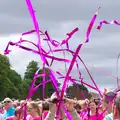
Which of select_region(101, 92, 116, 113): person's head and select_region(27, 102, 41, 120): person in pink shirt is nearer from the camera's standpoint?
select_region(101, 92, 116, 113): person's head

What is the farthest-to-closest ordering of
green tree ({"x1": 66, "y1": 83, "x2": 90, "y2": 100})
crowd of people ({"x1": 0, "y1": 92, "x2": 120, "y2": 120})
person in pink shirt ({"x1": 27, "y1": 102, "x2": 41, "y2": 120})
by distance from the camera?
person in pink shirt ({"x1": 27, "y1": 102, "x2": 41, "y2": 120}), green tree ({"x1": 66, "y1": 83, "x2": 90, "y2": 100}), crowd of people ({"x1": 0, "y1": 92, "x2": 120, "y2": 120})

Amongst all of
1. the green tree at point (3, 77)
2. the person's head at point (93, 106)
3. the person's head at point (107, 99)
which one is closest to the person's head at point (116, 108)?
the person's head at point (107, 99)

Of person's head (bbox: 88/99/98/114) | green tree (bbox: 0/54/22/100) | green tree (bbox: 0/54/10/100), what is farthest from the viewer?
green tree (bbox: 0/54/22/100)

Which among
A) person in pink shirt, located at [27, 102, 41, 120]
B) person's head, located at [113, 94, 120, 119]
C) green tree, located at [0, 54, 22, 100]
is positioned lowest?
person's head, located at [113, 94, 120, 119]

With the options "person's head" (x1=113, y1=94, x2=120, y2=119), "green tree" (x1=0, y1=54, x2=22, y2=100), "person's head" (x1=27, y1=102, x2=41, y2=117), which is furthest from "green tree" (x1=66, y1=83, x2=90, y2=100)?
"green tree" (x1=0, y1=54, x2=22, y2=100)

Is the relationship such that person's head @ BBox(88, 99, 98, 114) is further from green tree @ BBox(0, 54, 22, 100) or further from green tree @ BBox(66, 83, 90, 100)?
green tree @ BBox(0, 54, 22, 100)

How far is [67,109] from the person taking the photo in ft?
25.4

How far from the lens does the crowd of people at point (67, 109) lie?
6399 millimetres

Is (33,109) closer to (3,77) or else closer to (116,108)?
(116,108)

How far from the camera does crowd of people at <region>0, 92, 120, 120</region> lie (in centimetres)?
640

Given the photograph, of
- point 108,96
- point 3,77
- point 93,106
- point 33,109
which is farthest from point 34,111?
point 3,77

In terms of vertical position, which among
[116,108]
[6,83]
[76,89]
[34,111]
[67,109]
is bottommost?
[116,108]

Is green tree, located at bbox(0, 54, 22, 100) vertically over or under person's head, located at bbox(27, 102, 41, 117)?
over

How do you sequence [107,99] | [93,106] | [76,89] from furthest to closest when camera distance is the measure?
1. [93,106]
2. [76,89]
3. [107,99]
